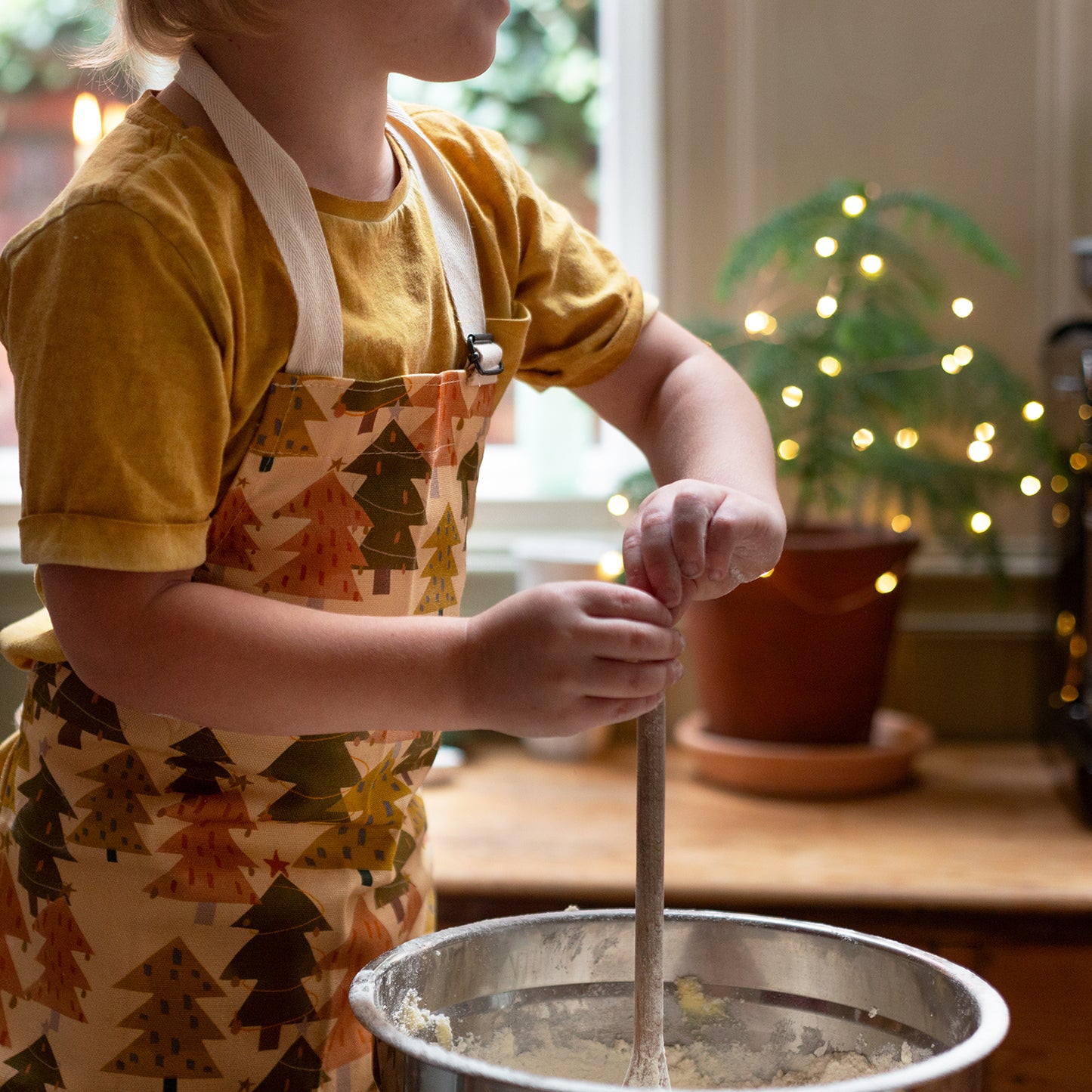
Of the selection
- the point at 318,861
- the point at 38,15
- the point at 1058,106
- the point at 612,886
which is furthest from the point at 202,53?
the point at 38,15

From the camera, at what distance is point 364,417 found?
0.63m

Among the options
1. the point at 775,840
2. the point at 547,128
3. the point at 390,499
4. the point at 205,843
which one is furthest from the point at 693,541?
the point at 547,128

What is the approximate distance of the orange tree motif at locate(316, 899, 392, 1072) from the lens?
652 millimetres

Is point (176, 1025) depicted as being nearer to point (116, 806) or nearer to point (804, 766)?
point (116, 806)

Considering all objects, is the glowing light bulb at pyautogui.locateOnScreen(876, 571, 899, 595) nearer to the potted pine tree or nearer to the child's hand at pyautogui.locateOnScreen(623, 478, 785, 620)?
the potted pine tree

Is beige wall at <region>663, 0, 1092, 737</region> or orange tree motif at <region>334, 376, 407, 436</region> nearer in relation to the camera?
orange tree motif at <region>334, 376, 407, 436</region>

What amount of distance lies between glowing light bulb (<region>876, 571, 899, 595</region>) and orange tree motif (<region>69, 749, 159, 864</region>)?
1010 millimetres

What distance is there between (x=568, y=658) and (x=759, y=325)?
46.3 inches

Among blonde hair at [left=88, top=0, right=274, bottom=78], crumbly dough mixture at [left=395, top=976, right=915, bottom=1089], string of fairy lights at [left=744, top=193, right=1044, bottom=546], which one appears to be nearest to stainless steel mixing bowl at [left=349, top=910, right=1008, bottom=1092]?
crumbly dough mixture at [left=395, top=976, right=915, bottom=1089]

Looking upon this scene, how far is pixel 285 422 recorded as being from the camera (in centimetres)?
60

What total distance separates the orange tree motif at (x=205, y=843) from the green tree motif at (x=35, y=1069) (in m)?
0.10

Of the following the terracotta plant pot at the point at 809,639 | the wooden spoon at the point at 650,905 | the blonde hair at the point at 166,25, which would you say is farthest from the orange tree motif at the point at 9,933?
the terracotta plant pot at the point at 809,639

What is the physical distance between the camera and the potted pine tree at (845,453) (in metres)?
1.49

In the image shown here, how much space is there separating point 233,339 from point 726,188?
129 cm
